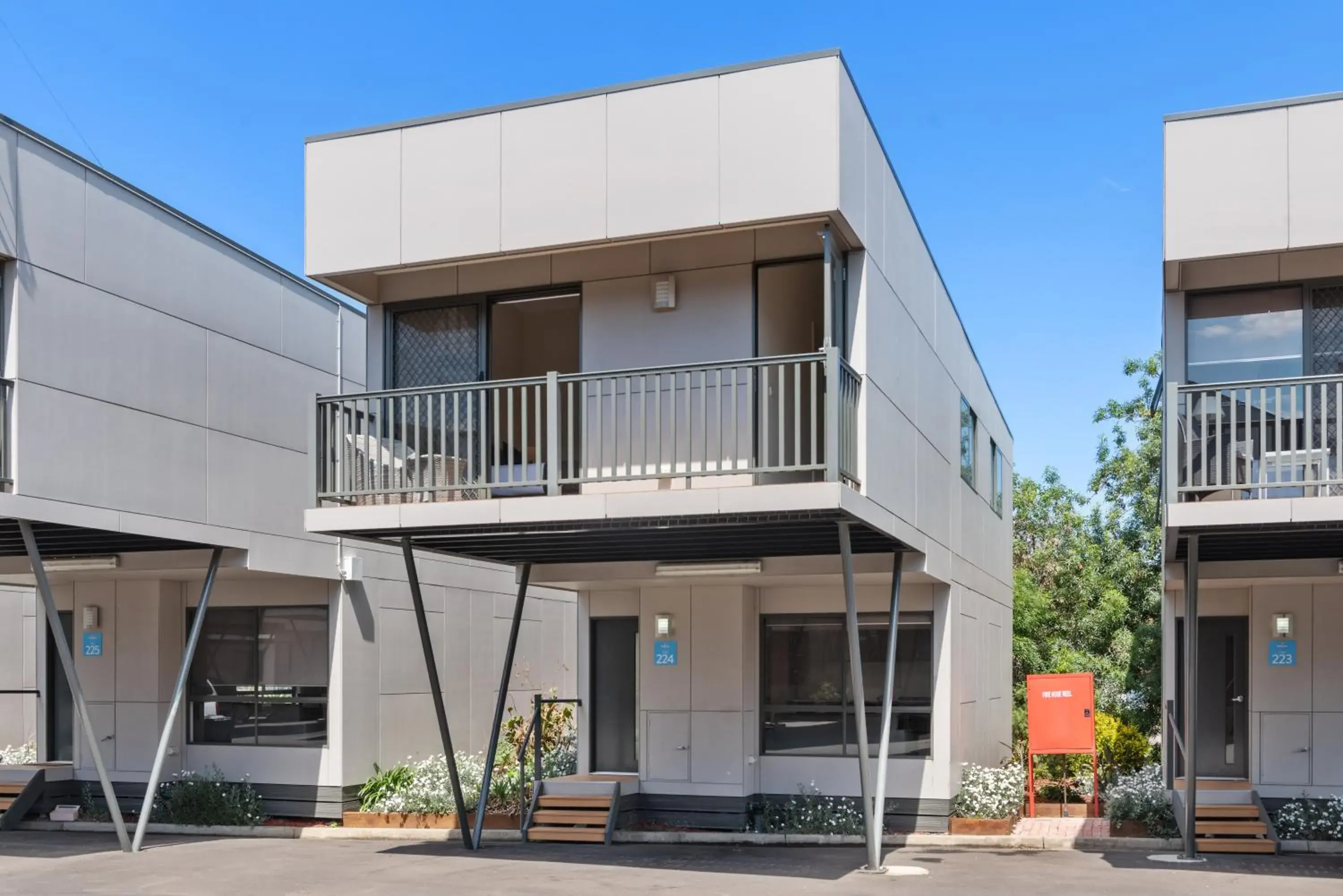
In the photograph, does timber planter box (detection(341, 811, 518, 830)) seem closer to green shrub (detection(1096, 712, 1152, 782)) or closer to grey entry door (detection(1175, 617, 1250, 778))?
grey entry door (detection(1175, 617, 1250, 778))

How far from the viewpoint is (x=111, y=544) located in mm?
15945

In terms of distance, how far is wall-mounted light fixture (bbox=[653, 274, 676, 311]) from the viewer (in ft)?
45.0

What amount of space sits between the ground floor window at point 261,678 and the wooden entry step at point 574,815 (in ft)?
11.9

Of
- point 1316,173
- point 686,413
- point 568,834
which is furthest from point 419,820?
point 1316,173

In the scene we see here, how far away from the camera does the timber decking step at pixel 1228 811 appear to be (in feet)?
46.5

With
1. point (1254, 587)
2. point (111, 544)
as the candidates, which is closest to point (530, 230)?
point (111, 544)

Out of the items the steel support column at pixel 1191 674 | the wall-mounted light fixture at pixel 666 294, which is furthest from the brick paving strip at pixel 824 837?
the wall-mounted light fixture at pixel 666 294

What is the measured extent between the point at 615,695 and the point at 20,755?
29.2 ft

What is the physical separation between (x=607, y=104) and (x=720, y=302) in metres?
2.14

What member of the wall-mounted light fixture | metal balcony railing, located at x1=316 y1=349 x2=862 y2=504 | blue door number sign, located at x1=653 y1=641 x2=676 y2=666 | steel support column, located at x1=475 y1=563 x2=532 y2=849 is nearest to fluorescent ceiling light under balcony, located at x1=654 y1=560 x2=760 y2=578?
blue door number sign, located at x1=653 y1=641 x2=676 y2=666

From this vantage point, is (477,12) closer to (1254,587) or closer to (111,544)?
(111,544)

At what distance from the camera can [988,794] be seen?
15484 millimetres

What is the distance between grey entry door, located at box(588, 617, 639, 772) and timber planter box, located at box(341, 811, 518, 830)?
1500mm

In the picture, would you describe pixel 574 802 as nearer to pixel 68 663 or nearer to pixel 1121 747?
pixel 68 663
